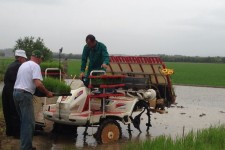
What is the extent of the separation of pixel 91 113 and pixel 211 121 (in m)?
5.19

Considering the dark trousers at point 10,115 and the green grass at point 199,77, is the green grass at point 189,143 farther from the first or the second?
the green grass at point 199,77

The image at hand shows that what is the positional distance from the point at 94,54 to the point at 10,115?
2.46m

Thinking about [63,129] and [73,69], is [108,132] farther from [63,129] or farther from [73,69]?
[73,69]

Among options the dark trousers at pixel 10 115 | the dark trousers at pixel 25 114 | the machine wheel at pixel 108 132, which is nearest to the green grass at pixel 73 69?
the machine wheel at pixel 108 132

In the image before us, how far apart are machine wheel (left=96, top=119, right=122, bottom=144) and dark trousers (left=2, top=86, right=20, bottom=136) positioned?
171 cm

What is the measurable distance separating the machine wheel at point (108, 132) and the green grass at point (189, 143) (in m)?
2.48

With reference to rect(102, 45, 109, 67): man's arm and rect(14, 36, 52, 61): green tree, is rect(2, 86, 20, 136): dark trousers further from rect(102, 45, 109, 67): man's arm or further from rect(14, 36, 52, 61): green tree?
rect(14, 36, 52, 61): green tree

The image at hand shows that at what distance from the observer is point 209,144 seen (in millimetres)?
6352

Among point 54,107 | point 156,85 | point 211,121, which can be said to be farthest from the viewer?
point 211,121

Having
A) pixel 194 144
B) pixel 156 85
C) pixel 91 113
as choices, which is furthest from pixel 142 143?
pixel 156 85

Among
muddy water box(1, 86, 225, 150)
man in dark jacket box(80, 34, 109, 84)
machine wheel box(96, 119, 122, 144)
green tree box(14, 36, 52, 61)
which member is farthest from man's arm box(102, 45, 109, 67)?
green tree box(14, 36, 52, 61)

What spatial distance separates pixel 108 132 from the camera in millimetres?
8977

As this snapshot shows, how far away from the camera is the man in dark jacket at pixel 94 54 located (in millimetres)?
9414

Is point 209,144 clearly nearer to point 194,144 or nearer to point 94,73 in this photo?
point 194,144
